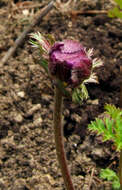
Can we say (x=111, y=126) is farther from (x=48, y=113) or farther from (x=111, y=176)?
(x=48, y=113)

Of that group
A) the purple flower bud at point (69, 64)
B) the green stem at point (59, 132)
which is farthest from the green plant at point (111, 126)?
the purple flower bud at point (69, 64)

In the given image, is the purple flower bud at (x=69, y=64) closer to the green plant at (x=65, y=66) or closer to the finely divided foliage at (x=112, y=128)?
the green plant at (x=65, y=66)

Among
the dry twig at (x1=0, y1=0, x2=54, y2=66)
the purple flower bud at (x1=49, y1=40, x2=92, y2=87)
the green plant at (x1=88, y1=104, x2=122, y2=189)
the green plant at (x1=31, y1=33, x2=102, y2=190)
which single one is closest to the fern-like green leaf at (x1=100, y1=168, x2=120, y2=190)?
the green plant at (x1=88, y1=104, x2=122, y2=189)

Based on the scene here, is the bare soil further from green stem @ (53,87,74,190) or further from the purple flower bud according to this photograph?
the purple flower bud

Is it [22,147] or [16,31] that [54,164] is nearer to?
[22,147]

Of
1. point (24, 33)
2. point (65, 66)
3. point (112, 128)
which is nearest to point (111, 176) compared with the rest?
point (112, 128)

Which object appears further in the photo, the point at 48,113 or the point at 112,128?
the point at 48,113
